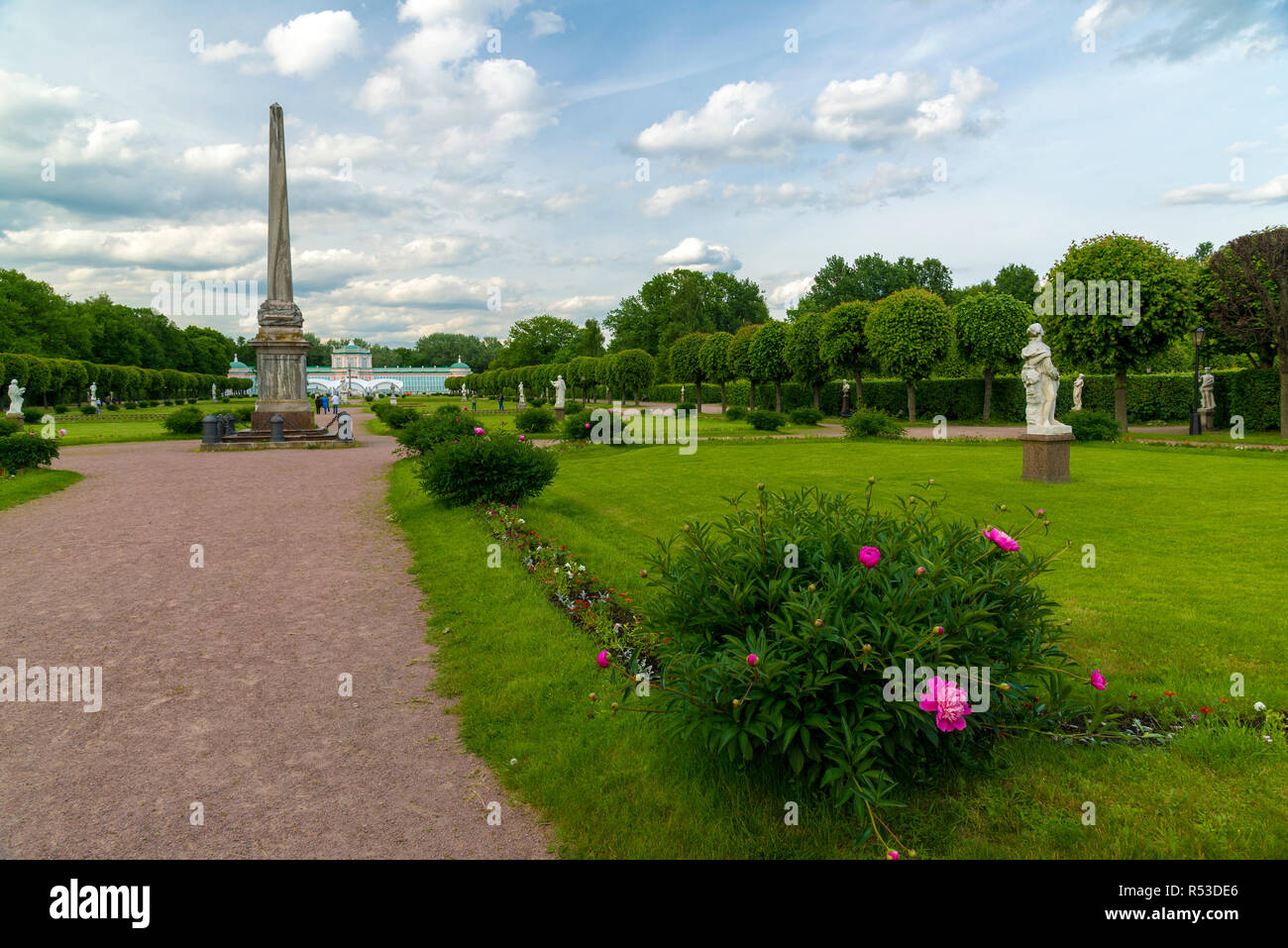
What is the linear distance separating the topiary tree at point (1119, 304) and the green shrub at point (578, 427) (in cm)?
1693

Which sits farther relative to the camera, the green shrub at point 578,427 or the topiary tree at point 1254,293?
the green shrub at point 578,427

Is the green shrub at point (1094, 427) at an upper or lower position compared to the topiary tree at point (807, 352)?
lower

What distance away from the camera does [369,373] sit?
12481 centimetres

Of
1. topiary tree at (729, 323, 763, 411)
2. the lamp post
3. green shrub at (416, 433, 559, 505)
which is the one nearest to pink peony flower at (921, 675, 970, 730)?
green shrub at (416, 433, 559, 505)

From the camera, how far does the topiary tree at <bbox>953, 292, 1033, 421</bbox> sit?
33500 millimetres

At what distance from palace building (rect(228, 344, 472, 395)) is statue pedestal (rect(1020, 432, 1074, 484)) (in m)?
96.7

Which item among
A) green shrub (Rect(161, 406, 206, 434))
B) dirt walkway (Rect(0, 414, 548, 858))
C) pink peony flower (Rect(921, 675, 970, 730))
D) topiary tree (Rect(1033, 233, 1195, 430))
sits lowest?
dirt walkway (Rect(0, 414, 548, 858))

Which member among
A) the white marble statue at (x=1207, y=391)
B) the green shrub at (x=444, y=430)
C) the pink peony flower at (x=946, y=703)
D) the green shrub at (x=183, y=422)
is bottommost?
the pink peony flower at (x=946, y=703)

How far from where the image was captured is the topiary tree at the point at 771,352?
1641 inches

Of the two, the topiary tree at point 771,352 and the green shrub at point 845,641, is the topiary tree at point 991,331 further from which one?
the green shrub at point 845,641

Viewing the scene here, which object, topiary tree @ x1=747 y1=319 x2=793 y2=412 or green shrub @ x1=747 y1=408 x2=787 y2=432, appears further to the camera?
topiary tree @ x1=747 y1=319 x2=793 y2=412

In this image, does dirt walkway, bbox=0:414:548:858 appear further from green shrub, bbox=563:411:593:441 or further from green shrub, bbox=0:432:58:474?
green shrub, bbox=563:411:593:441

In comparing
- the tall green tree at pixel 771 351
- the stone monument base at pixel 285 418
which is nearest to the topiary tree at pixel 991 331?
the tall green tree at pixel 771 351
